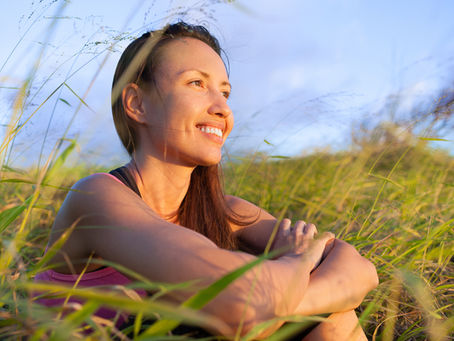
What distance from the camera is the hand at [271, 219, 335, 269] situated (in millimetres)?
1449

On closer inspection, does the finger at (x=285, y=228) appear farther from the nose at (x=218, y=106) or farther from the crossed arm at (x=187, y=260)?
the nose at (x=218, y=106)

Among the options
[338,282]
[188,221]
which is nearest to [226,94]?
[188,221]

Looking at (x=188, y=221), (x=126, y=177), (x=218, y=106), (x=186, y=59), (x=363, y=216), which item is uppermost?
(x=186, y=59)

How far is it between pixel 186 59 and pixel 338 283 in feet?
3.83

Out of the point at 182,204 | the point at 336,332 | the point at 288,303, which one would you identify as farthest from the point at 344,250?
the point at 182,204

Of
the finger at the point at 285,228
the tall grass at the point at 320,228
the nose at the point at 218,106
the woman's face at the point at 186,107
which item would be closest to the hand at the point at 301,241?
the finger at the point at 285,228

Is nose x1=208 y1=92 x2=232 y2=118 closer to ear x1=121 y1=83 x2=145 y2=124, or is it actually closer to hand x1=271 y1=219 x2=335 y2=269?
ear x1=121 y1=83 x2=145 y2=124

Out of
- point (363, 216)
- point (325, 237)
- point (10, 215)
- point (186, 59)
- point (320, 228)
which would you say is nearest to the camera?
point (10, 215)

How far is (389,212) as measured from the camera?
2.31 m

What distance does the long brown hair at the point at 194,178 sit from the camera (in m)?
1.84

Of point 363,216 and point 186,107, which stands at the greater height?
point 186,107

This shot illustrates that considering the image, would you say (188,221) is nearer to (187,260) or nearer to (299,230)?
(299,230)

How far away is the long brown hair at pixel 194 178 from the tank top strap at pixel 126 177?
0.25 metres

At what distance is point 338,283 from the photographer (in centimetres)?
135
